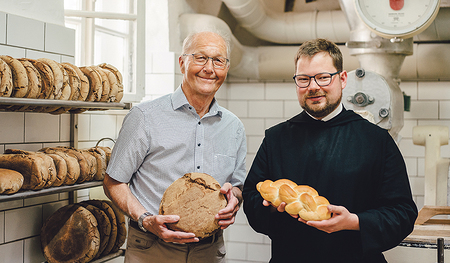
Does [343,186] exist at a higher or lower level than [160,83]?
lower

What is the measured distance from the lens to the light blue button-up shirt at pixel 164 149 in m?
1.63

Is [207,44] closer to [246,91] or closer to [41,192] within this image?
[41,192]

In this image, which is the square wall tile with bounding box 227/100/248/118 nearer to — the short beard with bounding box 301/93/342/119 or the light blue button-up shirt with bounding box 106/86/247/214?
the light blue button-up shirt with bounding box 106/86/247/214

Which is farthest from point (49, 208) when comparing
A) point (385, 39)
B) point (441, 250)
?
point (385, 39)

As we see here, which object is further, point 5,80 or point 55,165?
point 55,165

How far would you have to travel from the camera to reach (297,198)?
1.28 m

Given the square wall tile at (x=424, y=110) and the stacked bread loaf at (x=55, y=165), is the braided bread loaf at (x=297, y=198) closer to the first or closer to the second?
the stacked bread loaf at (x=55, y=165)

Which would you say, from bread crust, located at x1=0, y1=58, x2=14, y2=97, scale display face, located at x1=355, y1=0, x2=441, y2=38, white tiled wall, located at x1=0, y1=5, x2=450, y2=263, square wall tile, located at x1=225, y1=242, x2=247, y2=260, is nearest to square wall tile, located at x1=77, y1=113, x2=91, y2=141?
white tiled wall, located at x1=0, y1=5, x2=450, y2=263

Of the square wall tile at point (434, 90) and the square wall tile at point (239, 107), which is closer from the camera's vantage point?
the square wall tile at point (434, 90)

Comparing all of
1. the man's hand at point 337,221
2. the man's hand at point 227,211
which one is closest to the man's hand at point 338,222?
the man's hand at point 337,221

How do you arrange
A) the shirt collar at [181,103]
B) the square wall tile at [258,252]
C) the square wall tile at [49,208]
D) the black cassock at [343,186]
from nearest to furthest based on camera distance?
the black cassock at [343,186] → the shirt collar at [181,103] → the square wall tile at [49,208] → the square wall tile at [258,252]

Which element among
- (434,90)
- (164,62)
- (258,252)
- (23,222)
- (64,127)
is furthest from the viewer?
(258,252)

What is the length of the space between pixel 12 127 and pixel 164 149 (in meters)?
0.80

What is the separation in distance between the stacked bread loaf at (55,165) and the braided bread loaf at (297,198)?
929mm
